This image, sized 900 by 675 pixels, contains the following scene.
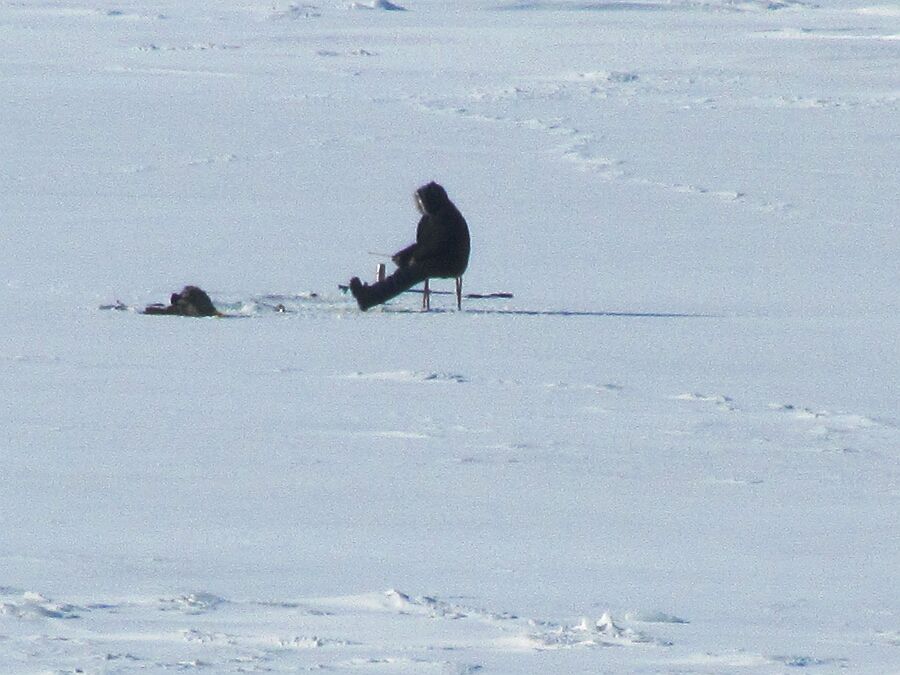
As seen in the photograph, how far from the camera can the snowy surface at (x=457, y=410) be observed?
4.01m

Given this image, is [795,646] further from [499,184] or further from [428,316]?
[499,184]

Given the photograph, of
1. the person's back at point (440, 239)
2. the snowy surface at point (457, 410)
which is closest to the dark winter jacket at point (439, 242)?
the person's back at point (440, 239)

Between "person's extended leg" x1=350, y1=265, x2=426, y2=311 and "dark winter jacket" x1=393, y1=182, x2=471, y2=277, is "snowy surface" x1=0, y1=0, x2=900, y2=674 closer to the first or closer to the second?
"person's extended leg" x1=350, y1=265, x2=426, y2=311

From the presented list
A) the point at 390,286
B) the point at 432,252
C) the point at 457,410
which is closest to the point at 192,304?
the point at 390,286

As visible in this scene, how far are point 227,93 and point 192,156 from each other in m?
7.60

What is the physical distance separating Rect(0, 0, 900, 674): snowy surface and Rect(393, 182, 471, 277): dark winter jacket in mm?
249

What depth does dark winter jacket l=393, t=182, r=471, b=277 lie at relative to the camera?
30.5 feet

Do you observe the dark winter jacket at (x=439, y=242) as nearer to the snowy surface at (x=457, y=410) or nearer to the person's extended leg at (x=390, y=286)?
the person's extended leg at (x=390, y=286)

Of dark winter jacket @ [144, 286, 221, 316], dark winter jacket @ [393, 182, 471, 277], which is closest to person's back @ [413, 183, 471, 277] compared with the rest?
dark winter jacket @ [393, 182, 471, 277]

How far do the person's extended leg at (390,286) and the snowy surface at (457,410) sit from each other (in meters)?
0.11

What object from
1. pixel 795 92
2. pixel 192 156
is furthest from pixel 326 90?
pixel 192 156

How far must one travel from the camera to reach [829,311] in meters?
9.63

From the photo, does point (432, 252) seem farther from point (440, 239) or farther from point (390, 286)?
point (390, 286)

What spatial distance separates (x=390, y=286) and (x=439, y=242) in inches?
12.7
